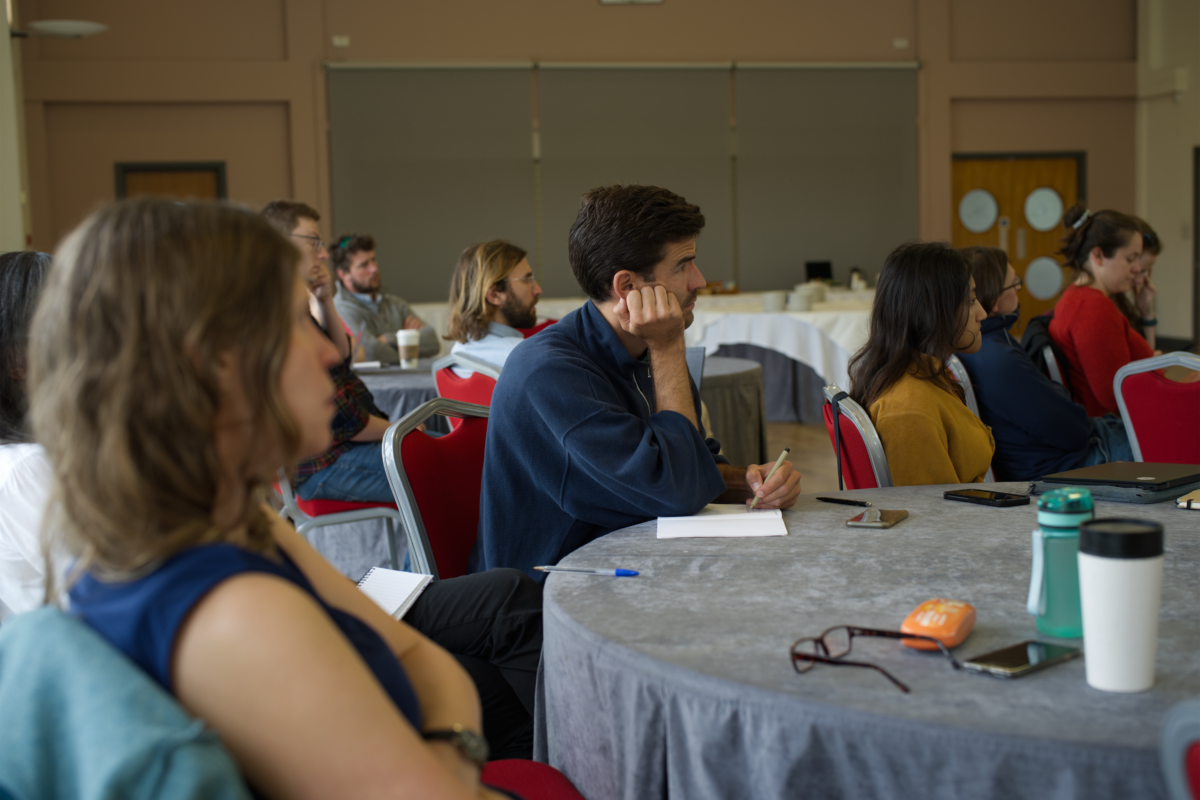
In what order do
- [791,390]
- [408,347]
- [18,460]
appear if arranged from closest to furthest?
1. [18,460]
2. [408,347]
3. [791,390]

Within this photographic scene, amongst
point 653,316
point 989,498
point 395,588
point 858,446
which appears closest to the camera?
point 395,588

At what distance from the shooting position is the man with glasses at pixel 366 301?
532 cm

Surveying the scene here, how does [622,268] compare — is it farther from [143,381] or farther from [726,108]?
[726,108]

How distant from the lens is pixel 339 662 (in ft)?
2.46

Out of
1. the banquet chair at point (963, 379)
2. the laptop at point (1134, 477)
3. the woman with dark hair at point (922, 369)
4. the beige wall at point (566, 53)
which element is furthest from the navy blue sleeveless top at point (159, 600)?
the beige wall at point (566, 53)

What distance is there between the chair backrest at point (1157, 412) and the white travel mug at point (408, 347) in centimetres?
278

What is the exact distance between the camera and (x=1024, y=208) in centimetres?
1064

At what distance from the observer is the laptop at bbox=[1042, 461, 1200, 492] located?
5.61 ft

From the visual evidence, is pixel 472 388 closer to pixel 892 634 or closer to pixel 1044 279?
pixel 892 634

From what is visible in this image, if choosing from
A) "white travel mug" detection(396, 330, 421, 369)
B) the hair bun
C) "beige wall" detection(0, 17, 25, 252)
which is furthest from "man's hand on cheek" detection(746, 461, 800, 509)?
"beige wall" detection(0, 17, 25, 252)

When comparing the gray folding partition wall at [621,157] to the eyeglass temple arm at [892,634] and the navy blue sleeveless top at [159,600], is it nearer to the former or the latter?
the eyeglass temple arm at [892,634]

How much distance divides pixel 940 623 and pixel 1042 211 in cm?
1091

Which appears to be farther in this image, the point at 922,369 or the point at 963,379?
the point at 963,379

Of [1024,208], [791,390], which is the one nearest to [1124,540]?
[791,390]
